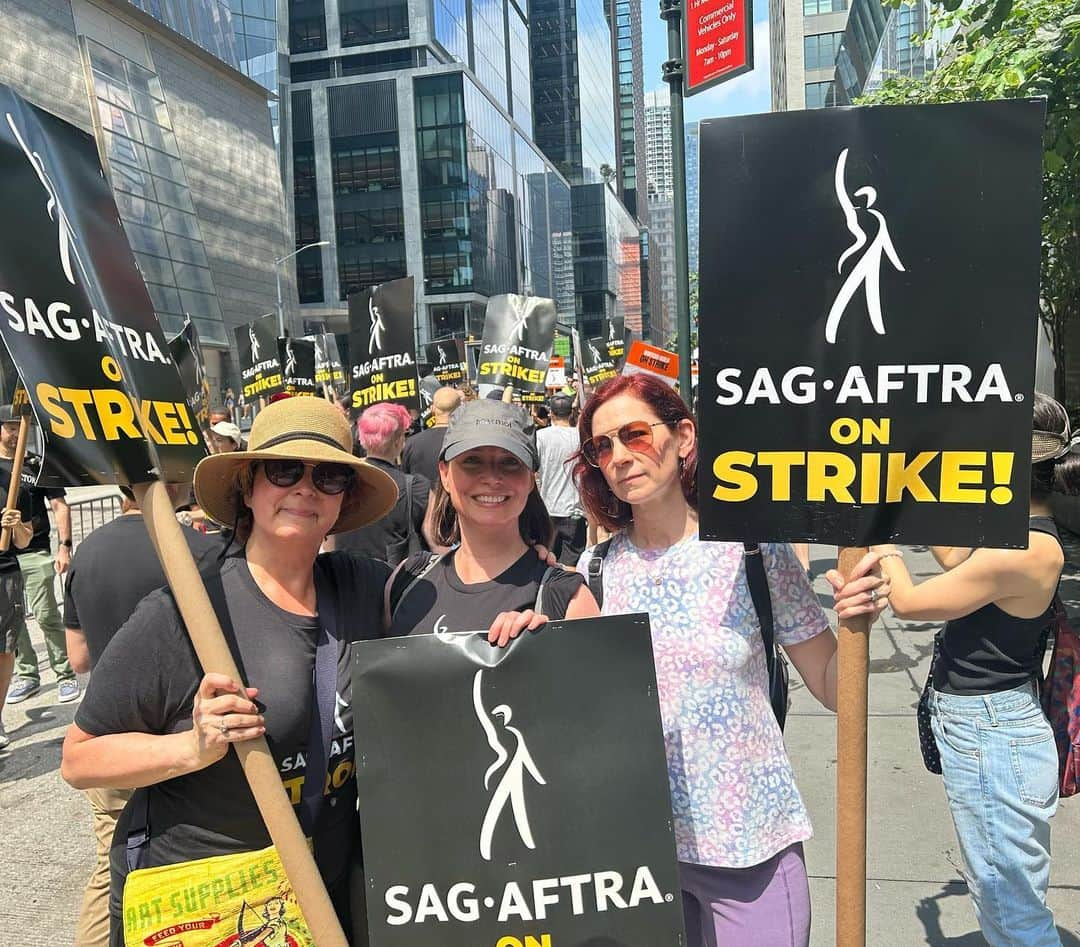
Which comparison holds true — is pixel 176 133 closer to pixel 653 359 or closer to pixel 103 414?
pixel 653 359

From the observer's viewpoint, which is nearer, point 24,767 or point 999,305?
point 999,305

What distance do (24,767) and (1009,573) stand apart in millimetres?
5418

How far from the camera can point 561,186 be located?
9306cm

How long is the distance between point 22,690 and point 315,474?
5.94 m

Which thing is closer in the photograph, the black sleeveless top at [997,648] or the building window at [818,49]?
the black sleeveless top at [997,648]

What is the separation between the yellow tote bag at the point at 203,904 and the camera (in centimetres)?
187

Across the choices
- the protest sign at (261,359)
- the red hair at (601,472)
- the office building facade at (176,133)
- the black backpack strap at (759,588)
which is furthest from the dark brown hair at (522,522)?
the office building facade at (176,133)

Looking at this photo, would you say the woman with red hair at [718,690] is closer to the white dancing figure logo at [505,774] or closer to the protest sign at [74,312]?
the white dancing figure logo at [505,774]

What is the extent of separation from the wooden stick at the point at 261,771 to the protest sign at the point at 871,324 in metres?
1.01

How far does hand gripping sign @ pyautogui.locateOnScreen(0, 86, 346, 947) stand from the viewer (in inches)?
69.4

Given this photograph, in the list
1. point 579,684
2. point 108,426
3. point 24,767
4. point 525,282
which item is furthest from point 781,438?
point 525,282

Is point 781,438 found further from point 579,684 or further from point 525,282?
point 525,282

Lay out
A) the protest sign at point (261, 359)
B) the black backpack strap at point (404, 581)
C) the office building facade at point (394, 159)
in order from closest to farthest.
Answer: the black backpack strap at point (404, 581)
the protest sign at point (261, 359)
the office building facade at point (394, 159)

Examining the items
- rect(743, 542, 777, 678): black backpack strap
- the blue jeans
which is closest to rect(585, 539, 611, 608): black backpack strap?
rect(743, 542, 777, 678): black backpack strap
